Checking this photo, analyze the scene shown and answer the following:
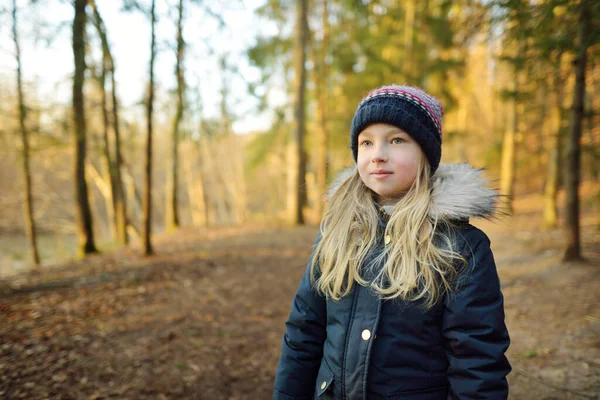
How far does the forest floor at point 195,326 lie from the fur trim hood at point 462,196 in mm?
1487

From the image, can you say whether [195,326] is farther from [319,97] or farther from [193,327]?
[319,97]

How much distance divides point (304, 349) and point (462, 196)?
1.11 metres

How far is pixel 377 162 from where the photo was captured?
1673 mm

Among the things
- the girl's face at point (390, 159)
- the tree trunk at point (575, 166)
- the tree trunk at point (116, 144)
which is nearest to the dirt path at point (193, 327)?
the tree trunk at point (575, 166)

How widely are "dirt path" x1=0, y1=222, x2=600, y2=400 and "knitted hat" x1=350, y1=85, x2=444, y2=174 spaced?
101 inches

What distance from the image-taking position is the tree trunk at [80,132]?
270 inches

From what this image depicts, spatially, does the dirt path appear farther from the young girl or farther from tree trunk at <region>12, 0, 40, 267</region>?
tree trunk at <region>12, 0, 40, 267</region>

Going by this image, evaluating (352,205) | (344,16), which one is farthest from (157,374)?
(344,16)

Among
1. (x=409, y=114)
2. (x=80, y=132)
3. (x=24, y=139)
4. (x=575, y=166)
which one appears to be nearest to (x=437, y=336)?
(x=409, y=114)

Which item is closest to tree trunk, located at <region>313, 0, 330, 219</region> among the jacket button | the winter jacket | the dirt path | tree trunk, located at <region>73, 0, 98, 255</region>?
the dirt path

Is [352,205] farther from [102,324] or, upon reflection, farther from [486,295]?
[102,324]

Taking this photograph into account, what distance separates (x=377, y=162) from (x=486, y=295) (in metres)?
0.75

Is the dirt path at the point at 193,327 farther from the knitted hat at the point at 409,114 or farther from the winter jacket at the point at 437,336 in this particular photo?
the knitted hat at the point at 409,114

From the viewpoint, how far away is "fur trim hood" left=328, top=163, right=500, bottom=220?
1567mm
